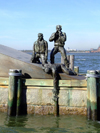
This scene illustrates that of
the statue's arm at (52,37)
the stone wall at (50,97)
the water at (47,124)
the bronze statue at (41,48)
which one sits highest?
the statue's arm at (52,37)

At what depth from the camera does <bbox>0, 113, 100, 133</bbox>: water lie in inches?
279

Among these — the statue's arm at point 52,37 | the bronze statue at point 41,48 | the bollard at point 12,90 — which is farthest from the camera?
the statue's arm at point 52,37

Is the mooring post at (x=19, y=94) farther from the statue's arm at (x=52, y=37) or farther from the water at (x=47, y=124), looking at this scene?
the statue's arm at (x=52, y=37)

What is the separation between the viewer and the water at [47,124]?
7.08m

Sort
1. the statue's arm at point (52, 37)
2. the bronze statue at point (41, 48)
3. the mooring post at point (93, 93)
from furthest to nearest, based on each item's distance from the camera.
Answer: the statue's arm at point (52, 37) < the bronze statue at point (41, 48) < the mooring post at point (93, 93)

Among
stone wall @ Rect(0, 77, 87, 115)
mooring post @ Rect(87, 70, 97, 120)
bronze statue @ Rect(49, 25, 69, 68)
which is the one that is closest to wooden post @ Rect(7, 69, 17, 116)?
stone wall @ Rect(0, 77, 87, 115)

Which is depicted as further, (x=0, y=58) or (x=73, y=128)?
(x=0, y=58)

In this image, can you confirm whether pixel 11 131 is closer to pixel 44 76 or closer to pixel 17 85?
pixel 17 85

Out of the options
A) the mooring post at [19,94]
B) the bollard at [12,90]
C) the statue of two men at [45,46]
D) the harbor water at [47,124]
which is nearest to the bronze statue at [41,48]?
the statue of two men at [45,46]

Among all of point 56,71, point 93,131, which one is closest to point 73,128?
point 93,131

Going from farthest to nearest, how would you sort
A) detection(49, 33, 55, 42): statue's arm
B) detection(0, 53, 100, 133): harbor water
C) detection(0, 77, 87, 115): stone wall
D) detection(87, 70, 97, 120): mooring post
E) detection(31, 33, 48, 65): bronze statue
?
detection(49, 33, 55, 42): statue's arm < detection(31, 33, 48, 65): bronze statue < detection(0, 77, 87, 115): stone wall < detection(87, 70, 97, 120): mooring post < detection(0, 53, 100, 133): harbor water

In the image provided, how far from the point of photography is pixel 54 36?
968 cm

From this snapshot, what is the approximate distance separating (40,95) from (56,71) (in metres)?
1.14

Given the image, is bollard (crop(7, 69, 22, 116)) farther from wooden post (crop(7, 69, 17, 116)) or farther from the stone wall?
the stone wall
